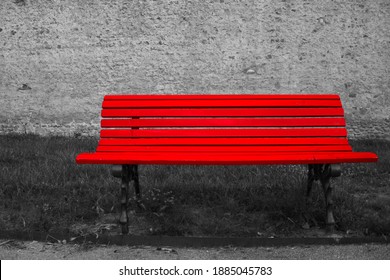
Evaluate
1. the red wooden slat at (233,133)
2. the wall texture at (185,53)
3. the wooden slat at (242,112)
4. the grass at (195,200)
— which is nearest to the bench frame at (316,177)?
the grass at (195,200)

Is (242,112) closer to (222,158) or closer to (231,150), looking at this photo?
(231,150)

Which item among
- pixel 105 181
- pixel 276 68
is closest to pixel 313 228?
pixel 105 181

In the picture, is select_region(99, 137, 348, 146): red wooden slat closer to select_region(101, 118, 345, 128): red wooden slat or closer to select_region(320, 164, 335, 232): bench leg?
select_region(101, 118, 345, 128): red wooden slat

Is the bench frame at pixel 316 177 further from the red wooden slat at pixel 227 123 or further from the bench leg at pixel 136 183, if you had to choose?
the red wooden slat at pixel 227 123

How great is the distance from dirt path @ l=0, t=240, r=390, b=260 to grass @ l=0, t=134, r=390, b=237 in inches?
8.3

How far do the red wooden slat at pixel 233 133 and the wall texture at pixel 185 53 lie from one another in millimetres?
5082

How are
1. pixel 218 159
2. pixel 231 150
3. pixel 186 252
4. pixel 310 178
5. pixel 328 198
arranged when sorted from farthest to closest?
1. pixel 310 178
2. pixel 231 150
3. pixel 328 198
4. pixel 218 159
5. pixel 186 252

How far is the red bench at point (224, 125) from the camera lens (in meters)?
3.23

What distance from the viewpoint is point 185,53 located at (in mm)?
8289

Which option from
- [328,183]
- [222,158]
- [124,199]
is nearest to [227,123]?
[222,158]

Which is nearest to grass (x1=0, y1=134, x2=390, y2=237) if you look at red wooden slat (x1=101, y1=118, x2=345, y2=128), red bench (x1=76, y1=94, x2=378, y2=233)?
red bench (x1=76, y1=94, x2=378, y2=233)

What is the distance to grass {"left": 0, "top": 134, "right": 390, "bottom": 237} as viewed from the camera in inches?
122

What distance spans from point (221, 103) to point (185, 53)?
202 inches

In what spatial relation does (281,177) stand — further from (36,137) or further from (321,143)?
(36,137)
